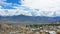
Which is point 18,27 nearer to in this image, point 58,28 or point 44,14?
point 44,14

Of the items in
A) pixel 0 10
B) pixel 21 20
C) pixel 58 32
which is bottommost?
pixel 58 32

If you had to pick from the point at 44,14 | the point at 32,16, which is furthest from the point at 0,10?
the point at 44,14

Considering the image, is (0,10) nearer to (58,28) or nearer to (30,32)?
(30,32)

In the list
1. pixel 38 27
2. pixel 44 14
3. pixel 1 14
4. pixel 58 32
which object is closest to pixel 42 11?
pixel 44 14

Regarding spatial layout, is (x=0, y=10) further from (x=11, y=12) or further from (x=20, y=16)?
(x=20, y=16)

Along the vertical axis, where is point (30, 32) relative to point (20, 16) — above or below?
below

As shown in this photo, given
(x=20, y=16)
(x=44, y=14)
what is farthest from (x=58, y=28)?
(x=20, y=16)

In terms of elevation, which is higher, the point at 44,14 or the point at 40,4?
the point at 40,4
